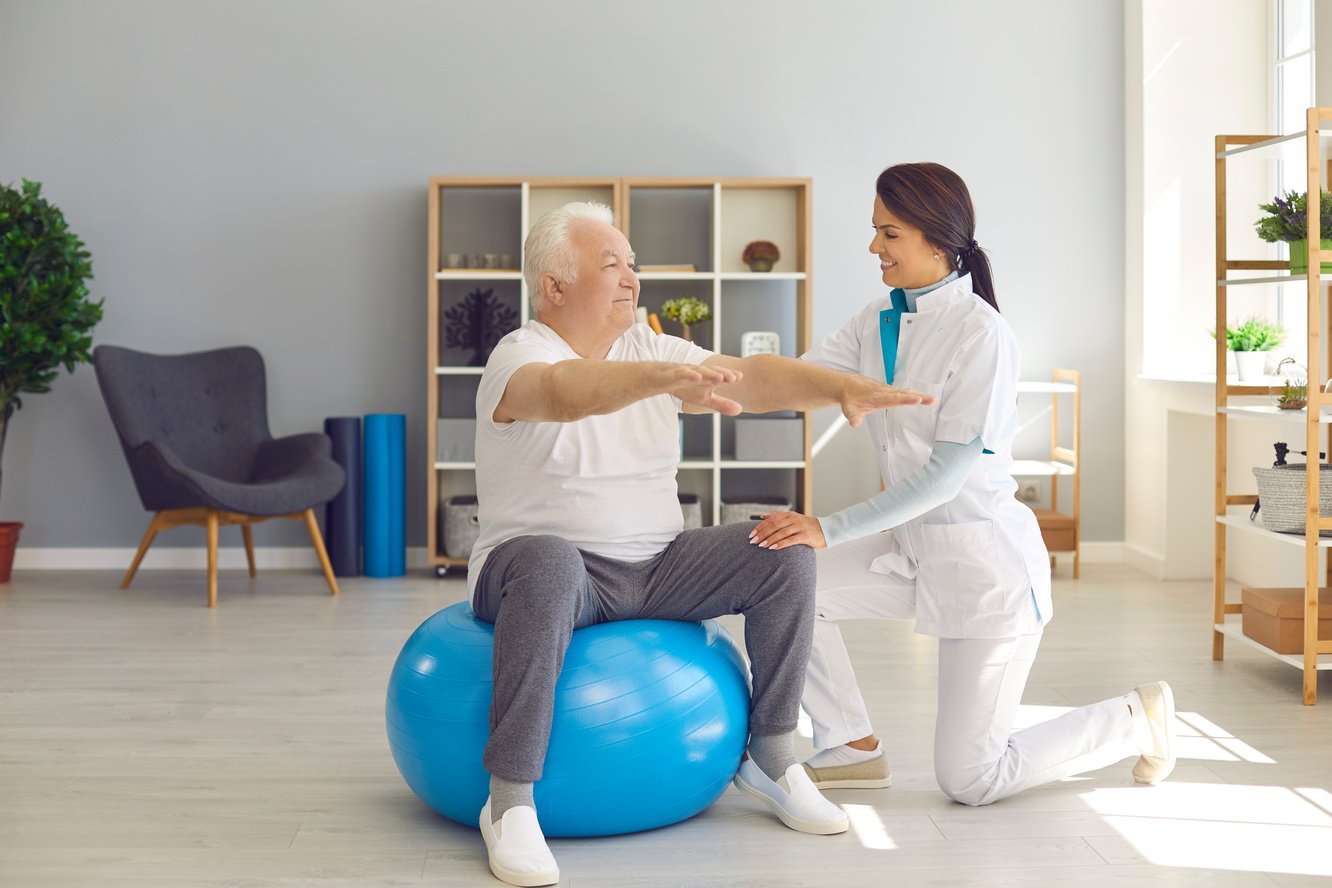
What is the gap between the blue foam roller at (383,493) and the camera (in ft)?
17.1

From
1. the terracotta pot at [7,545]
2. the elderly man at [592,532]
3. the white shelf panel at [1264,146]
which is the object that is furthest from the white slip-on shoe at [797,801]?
the terracotta pot at [7,545]

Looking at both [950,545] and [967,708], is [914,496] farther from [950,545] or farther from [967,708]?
[967,708]

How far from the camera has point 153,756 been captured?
9.31 feet

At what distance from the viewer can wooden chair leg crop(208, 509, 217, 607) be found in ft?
15.1

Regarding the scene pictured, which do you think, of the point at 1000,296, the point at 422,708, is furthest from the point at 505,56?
the point at 422,708

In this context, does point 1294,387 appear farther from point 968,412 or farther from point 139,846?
point 139,846

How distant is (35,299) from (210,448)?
2.64 feet

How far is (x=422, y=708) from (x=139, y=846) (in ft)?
1.76

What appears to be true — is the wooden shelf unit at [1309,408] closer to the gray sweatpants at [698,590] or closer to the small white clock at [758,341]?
the gray sweatpants at [698,590]

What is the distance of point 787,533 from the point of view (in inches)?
92.9

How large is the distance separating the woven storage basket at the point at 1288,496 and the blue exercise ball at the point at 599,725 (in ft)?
5.69

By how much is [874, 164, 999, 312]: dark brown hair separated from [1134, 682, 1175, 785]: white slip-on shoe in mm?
783

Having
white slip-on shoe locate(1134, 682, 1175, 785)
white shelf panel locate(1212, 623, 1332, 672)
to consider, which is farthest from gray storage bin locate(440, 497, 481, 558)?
white slip-on shoe locate(1134, 682, 1175, 785)

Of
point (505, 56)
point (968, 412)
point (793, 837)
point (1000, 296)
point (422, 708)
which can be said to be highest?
point (505, 56)
